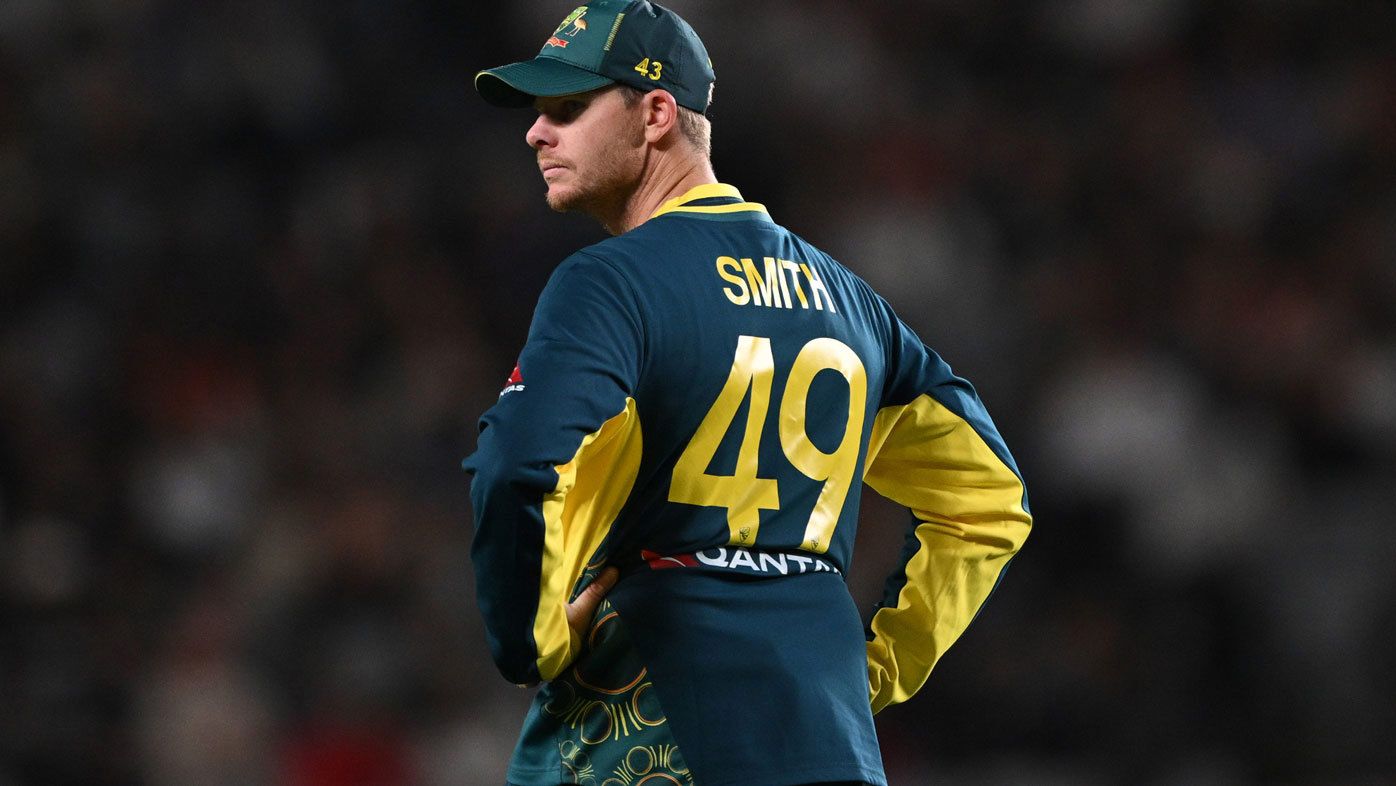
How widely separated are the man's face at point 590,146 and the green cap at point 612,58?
37 mm

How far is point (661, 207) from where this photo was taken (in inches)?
99.6

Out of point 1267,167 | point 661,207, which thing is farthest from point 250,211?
point 661,207

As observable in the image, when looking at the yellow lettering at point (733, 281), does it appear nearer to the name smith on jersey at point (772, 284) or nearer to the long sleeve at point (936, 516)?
the name smith on jersey at point (772, 284)

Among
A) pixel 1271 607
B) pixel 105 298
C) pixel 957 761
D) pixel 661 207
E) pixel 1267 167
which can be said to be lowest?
pixel 957 761

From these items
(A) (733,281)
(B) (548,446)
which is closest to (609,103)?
(A) (733,281)

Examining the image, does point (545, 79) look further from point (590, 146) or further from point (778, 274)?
point (778, 274)

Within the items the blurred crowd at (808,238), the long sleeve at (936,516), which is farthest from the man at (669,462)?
the blurred crowd at (808,238)

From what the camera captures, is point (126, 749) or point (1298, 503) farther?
point (1298, 503)

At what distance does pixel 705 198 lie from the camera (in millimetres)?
2531

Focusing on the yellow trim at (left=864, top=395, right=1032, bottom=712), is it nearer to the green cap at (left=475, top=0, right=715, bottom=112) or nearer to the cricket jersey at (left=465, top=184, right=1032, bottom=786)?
the cricket jersey at (left=465, top=184, right=1032, bottom=786)

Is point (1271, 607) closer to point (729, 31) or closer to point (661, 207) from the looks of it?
point (729, 31)

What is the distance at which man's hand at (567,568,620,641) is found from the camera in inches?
92.0

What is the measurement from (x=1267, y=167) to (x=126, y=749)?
16.9ft

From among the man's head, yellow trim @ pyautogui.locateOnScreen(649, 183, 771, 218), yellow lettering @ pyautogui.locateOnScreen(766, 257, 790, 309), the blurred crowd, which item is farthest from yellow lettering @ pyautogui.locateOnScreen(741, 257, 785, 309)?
the blurred crowd
